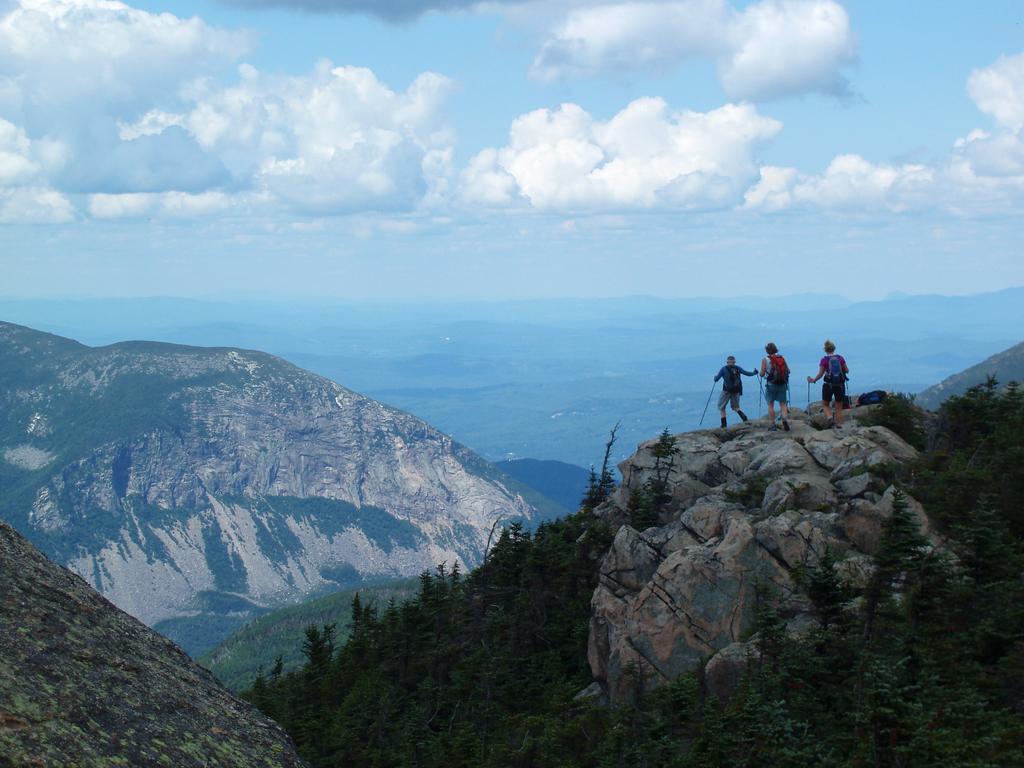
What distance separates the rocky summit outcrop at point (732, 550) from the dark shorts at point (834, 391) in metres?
2.21

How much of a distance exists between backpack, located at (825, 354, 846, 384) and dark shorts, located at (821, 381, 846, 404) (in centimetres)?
25

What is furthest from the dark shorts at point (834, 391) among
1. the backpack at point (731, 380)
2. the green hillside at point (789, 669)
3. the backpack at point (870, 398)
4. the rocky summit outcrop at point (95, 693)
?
the rocky summit outcrop at point (95, 693)

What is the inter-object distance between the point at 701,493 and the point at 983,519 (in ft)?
48.2

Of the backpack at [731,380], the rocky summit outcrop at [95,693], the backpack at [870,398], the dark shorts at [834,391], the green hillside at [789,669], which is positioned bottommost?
the green hillside at [789,669]

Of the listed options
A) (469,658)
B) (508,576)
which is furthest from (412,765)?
(508,576)

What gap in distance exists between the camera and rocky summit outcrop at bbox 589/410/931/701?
115 ft

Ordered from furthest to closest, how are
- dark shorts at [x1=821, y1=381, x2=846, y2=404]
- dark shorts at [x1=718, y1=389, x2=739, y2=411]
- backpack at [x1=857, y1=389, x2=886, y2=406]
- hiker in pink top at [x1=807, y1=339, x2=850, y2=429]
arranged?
backpack at [x1=857, y1=389, x2=886, y2=406], dark shorts at [x1=718, y1=389, x2=739, y2=411], dark shorts at [x1=821, y1=381, x2=846, y2=404], hiker in pink top at [x1=807, y1=339, x2=850, y2=429]

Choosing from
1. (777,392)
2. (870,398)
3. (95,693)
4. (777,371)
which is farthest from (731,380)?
(95,693)

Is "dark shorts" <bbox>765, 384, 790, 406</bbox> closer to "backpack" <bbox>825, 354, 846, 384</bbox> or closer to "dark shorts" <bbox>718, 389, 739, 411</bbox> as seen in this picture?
"backpack" <bbox>825, 354, 846, 384</bbox>

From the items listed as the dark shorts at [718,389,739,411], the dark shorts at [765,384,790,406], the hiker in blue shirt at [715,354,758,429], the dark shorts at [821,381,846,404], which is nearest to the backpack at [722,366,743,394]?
the hiker in blue shirt at [715,354,758,429]

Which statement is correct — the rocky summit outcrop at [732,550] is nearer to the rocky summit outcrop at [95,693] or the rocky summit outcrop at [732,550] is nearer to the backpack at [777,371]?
the backpack at [777,371]

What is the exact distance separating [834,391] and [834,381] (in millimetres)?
941

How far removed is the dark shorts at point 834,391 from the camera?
150 feet

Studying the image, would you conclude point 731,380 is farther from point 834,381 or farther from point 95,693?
point 95,693
